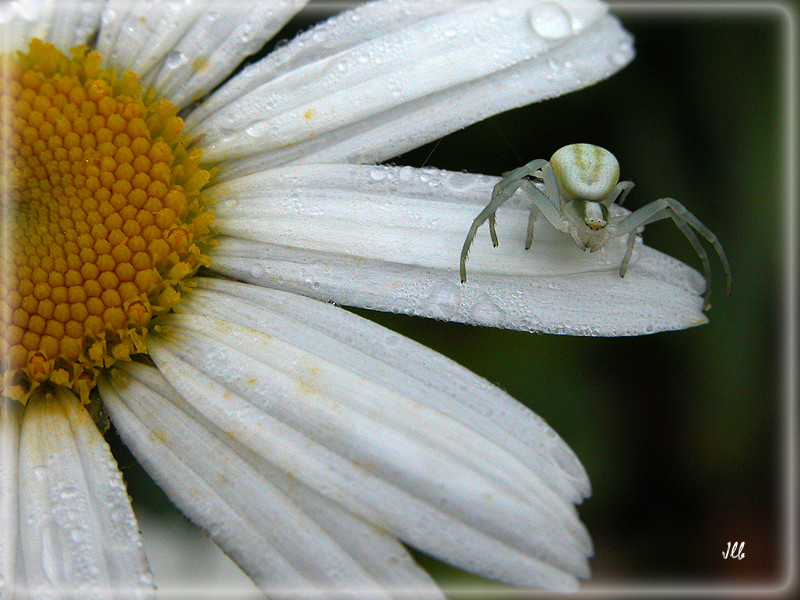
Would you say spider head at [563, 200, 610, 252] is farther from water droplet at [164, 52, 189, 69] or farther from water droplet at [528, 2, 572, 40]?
water droplet at [164, 52, 189, 69]

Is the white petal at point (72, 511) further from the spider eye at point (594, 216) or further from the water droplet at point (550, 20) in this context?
the water droplet at point (550, 20)

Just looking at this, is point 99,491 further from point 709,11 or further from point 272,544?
point 709,11

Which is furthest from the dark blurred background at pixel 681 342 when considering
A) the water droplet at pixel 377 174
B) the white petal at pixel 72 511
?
the white petal at pixel 72 511

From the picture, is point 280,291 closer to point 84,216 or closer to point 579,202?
point 84,216

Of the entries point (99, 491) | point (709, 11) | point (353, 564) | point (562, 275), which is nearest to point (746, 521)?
point (562, 275)

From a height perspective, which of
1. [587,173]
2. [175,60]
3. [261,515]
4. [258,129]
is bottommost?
[261,515]

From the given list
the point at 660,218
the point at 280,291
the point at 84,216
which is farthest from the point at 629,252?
the point at 84,216

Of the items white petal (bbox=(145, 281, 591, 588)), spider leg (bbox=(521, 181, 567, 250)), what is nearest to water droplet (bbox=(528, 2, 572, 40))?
spider leg (bbox=(521, 181, 567, 250))
